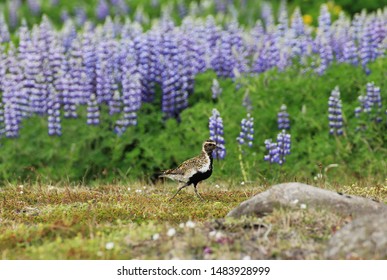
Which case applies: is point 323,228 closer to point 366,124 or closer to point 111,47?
point 366,124

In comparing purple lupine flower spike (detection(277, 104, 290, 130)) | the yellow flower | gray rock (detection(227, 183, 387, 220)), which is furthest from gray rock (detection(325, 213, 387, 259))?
the yellow flower

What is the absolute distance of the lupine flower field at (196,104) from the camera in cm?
1170

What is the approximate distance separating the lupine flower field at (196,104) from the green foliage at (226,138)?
0.02m

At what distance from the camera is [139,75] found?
41.5 ft

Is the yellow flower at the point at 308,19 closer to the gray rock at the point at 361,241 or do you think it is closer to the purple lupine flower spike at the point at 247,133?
the purple lupine flower spike at the point at 247,133

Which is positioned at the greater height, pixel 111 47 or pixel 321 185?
pixel 111 47

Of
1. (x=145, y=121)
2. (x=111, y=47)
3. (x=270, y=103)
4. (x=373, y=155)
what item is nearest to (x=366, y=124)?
(x=373, y=155)

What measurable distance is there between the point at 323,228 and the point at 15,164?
627 centimetres

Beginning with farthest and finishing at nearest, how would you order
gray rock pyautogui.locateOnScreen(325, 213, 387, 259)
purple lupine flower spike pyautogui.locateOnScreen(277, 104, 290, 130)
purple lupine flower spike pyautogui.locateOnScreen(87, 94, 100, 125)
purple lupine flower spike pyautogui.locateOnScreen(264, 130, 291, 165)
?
1. purple lupine flower spike pyautogui.locateOnScreen(87, 94, 100, 125)
2. purple lupine flower spike pyautogui.locateOnScreen(277, 104, 290, 130)
3. purple lupine flower spike pyautogui.locateOnScreen(264, 130, 291, 165)
4. gray rock pyautogui.locateOnScreen(325, 213, 387, 259)

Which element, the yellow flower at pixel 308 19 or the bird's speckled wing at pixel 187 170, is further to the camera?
the yellow flower at pixel 308 19

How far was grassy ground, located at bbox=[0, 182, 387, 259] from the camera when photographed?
21.6ft

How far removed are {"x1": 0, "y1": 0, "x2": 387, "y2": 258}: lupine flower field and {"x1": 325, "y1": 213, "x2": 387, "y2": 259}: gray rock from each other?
418 centimetres

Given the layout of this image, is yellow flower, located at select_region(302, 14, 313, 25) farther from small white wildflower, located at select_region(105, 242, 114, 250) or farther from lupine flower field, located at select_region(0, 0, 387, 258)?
small white wildflower, located at select_region(105, 242, 114, 250)

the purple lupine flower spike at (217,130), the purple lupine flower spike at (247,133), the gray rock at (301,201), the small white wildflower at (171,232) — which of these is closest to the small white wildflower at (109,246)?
the small white wildflower at (171,232)
